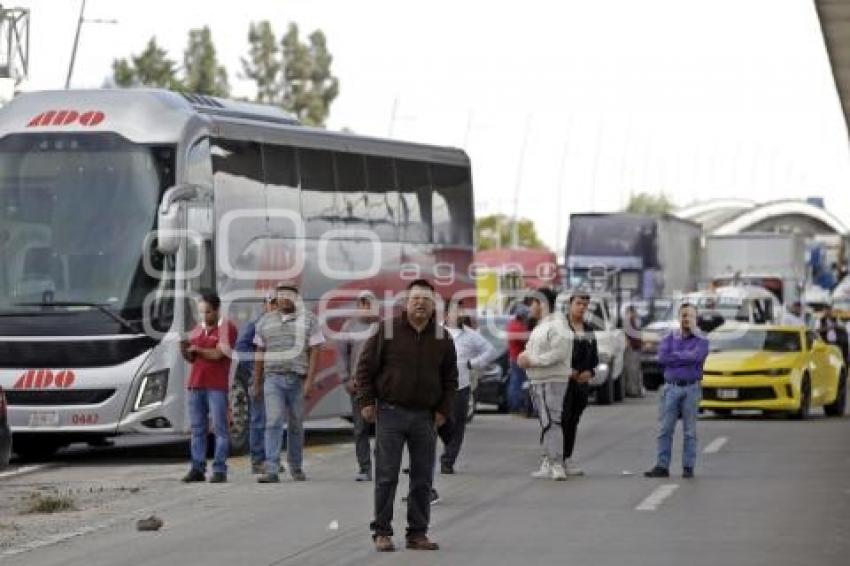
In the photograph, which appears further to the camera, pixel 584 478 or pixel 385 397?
pixel 584 478

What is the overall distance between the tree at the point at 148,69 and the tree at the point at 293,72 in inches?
863

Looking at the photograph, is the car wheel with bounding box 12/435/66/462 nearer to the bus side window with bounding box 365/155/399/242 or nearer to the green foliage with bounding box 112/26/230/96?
the bus side window with bounding box 365/155/399/242

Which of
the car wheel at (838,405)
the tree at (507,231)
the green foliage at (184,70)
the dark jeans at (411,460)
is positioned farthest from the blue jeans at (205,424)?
the tree at (507,231)

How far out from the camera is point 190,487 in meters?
21.9

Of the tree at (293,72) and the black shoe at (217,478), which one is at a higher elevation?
the tree at (293,72)

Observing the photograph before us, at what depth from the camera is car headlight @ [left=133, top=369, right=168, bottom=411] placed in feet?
81.3

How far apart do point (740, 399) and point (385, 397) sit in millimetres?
19246

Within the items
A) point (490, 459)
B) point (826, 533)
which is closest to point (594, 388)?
point (490, 459)

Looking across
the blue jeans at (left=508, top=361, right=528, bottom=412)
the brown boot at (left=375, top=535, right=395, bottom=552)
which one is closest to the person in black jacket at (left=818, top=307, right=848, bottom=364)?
the blue jeans at (left=508, top=361, right=528, bottom=412)

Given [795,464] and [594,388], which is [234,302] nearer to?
[795,464]

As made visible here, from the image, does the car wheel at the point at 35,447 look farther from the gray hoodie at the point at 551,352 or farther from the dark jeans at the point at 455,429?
the gray hoodie at the point at 551,352

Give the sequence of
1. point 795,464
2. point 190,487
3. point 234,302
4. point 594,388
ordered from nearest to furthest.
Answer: point 190,487
point 795,464
point 234,302
point 594,388

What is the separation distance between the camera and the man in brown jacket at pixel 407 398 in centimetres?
1559

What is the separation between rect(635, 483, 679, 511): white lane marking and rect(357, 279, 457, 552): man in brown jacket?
11.5ft
